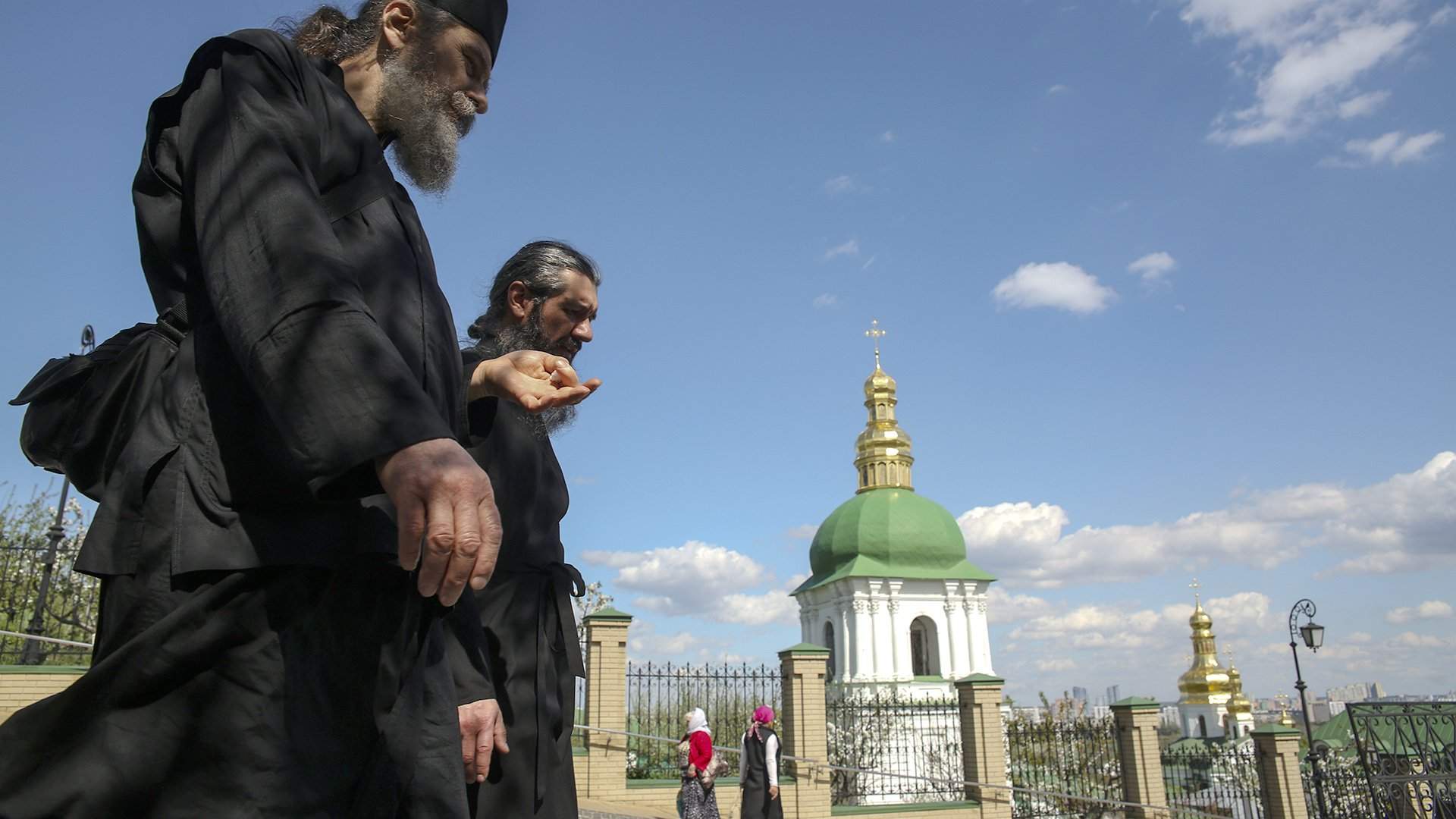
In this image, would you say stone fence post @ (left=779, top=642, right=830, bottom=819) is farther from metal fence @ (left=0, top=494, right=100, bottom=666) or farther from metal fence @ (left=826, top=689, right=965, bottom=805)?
metal fence @ (left=0, top=494, right=100, bottom=666)

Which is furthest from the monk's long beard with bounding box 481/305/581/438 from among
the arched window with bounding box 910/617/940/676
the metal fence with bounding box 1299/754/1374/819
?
the arched window with bounding box 910/617/940/676

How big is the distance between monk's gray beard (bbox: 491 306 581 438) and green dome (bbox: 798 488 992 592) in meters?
37.3

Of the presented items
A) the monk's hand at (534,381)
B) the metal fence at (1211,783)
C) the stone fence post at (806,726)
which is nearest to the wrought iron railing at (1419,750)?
the metal fence at (1211,783)

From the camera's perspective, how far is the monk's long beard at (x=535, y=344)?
285 cm

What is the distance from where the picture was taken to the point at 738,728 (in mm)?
20750

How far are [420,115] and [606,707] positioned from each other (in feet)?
46.4

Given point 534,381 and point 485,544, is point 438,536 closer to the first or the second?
point 485,544

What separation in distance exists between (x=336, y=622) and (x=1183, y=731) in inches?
3067

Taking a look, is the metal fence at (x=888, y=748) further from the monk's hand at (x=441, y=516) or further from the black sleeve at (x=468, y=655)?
the monk's hand at (x=441, y=516)

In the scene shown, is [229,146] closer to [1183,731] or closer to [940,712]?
[940,712]

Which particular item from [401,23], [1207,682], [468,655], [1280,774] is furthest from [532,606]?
[1207,682]

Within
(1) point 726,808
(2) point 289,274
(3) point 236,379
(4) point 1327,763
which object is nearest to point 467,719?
(3) point 236,379

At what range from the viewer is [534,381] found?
154 cm

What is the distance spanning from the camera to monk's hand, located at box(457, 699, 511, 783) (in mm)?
1957
